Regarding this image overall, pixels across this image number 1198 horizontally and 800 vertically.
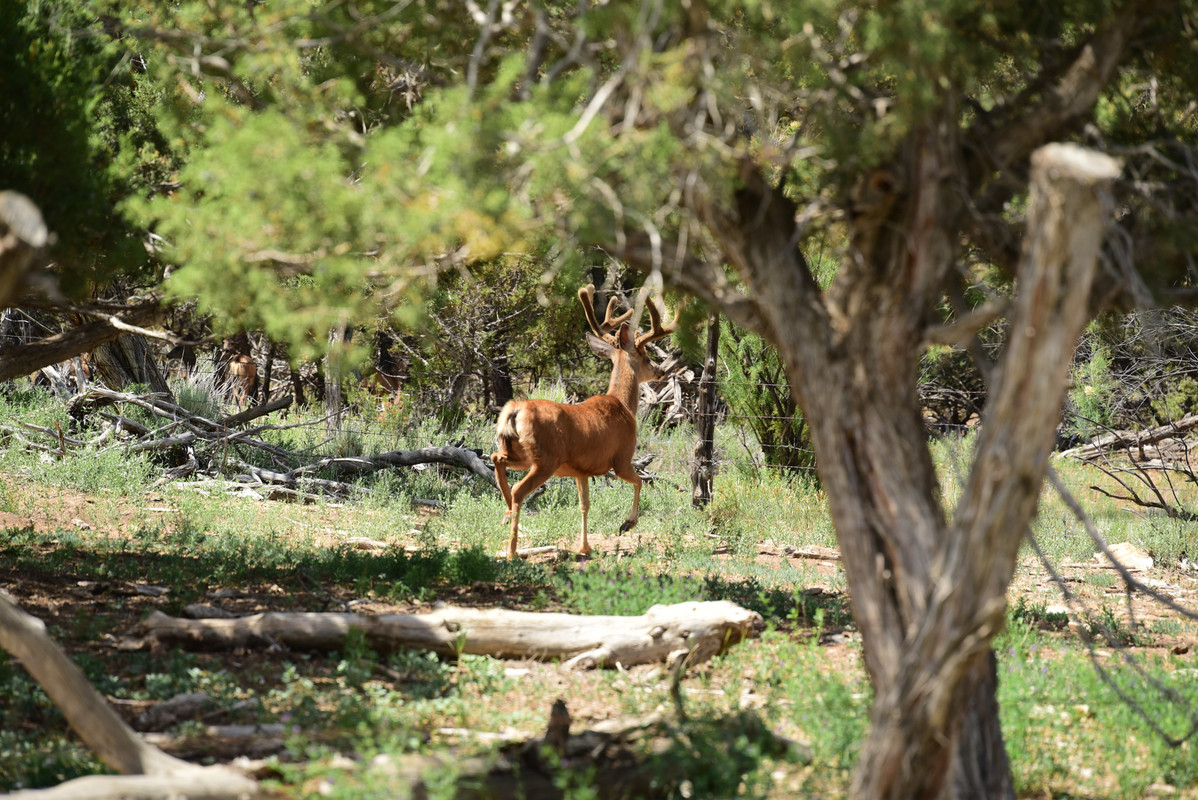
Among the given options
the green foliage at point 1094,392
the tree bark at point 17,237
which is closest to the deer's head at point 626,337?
the green foliage at point 1094,392

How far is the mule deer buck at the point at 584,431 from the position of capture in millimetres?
9742

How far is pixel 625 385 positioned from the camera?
11.1m

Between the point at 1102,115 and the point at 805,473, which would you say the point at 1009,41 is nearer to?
the point at 1102,115

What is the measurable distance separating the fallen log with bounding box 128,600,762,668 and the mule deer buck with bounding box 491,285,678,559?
132 inches

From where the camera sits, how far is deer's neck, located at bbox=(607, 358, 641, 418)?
36.3 ft

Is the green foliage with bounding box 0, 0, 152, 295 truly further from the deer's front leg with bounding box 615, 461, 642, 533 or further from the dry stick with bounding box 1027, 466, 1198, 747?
the deer's front leg with bounding box 615, 461, 642, 533

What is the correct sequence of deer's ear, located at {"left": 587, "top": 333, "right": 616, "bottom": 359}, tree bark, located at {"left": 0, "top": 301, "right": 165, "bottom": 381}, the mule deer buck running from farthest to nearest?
1. deer's ear, located at {"left": 587, "top": 333, "right": 616, "bottom": 359}
2. the mule deer buck
3. tree bark, located at {"left": 0, "top": 301, "right": 165, "bottom": 381}

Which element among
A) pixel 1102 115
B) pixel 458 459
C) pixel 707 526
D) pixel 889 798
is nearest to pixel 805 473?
pixel 707 526

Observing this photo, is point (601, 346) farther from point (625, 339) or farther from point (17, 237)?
point (17, 237)

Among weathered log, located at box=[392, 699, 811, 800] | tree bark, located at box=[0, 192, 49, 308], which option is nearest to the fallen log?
weathered log, located at box=[392, 699, 811, 800]

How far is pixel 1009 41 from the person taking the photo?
13.5 ft

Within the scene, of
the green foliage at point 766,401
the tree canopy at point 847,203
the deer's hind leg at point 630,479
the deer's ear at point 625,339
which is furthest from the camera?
the green foliage at point 766,401

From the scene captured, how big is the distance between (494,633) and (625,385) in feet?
17.5

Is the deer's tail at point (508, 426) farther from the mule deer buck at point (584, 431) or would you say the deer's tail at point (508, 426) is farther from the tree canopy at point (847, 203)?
the tree canopy at point (847, 203)
